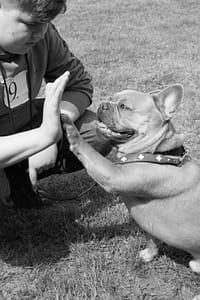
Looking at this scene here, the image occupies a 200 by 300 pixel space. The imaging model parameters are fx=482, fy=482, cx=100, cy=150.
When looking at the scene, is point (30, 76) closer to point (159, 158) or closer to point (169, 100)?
point (169, 100)

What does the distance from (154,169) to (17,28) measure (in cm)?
111

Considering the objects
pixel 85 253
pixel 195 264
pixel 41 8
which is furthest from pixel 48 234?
pixel 41 8

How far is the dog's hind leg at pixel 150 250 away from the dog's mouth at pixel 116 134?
0.72 m

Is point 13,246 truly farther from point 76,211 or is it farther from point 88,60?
point 88,60

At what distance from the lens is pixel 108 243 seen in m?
3.40

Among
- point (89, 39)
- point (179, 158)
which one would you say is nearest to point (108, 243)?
point (179, 158)

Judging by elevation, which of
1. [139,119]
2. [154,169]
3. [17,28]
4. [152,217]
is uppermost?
[17,28]

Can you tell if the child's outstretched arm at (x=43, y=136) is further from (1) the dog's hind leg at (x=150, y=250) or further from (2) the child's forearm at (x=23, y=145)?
(1) the dog's hind leg at (x=150, y=250)

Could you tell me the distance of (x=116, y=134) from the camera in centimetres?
306

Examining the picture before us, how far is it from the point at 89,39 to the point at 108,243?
21.4ft

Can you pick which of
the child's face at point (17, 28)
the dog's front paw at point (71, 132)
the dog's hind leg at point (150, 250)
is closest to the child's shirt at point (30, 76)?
the child's face at point (17, 28)

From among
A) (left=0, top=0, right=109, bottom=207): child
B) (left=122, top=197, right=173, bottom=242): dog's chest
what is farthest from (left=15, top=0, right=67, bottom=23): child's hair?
(left=122, top=197, right=173, bottom=242): dog's chest

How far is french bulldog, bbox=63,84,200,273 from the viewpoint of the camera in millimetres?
2758

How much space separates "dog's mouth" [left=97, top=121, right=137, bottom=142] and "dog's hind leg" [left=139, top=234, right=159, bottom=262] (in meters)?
0.72
